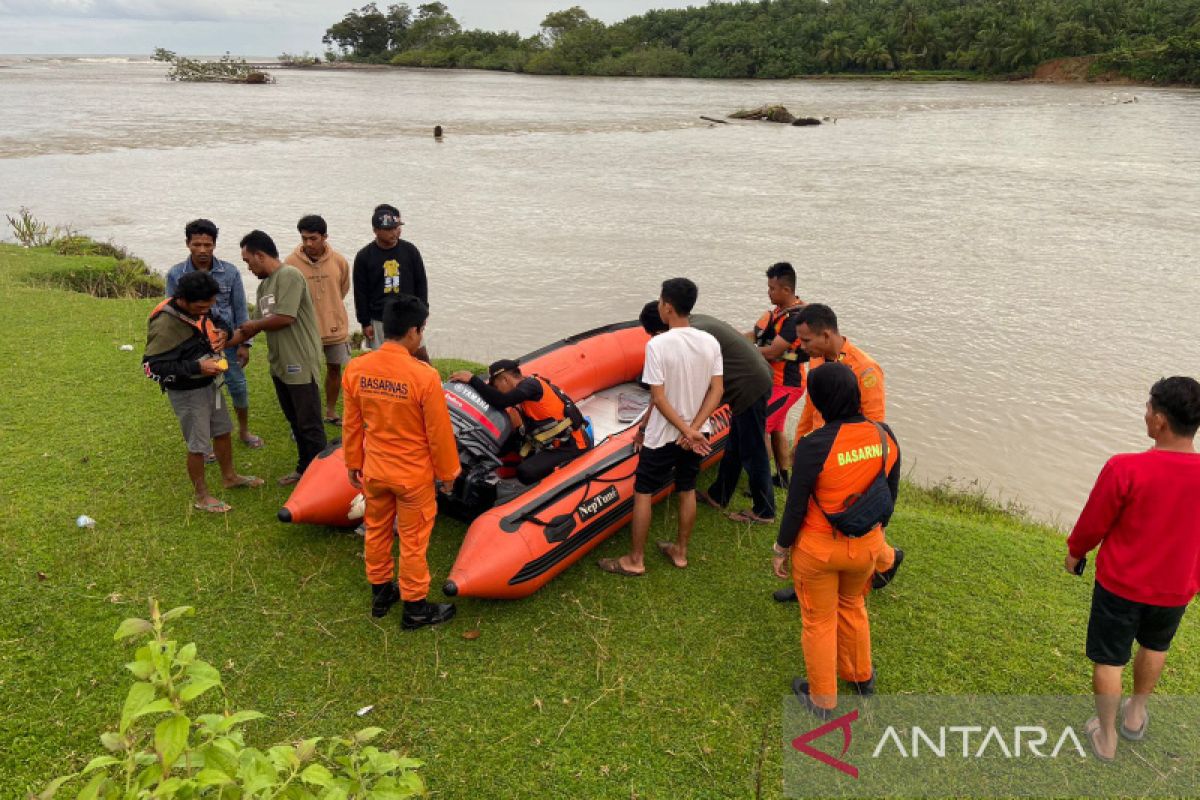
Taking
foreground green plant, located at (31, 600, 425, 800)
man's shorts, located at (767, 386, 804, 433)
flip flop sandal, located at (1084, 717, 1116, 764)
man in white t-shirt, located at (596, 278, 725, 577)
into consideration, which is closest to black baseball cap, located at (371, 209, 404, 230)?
man in white t-shirt, located at (596, 278, 725, 577)

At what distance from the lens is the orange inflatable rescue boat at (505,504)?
354cm

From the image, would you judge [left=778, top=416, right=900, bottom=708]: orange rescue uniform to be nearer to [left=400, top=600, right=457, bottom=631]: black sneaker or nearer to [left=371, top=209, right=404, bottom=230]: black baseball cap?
[left=400, top=600, right=457, bottom=631]: black sneaker

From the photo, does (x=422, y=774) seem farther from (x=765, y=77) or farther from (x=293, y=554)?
(x=765, y=77)

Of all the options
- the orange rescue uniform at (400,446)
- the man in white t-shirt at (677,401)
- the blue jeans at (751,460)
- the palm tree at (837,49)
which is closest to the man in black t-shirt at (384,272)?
the orange rescue uniform at (400,446)

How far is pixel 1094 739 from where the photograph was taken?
2.91m

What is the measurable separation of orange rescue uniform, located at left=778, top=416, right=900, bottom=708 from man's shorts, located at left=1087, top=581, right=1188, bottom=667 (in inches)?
31.1

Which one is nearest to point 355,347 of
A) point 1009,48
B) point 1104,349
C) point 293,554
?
point 293,554

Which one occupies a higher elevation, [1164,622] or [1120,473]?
[1120,473]

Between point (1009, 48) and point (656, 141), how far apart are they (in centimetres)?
3908

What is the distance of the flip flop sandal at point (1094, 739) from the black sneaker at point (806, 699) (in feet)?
3.18

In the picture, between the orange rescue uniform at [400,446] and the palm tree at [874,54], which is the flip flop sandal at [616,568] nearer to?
the orange rescue uniform at [400,446]

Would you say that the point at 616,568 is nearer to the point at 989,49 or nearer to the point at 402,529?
the point at 402,529

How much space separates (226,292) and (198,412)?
2.79 feet

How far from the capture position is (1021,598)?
12.4 feet
